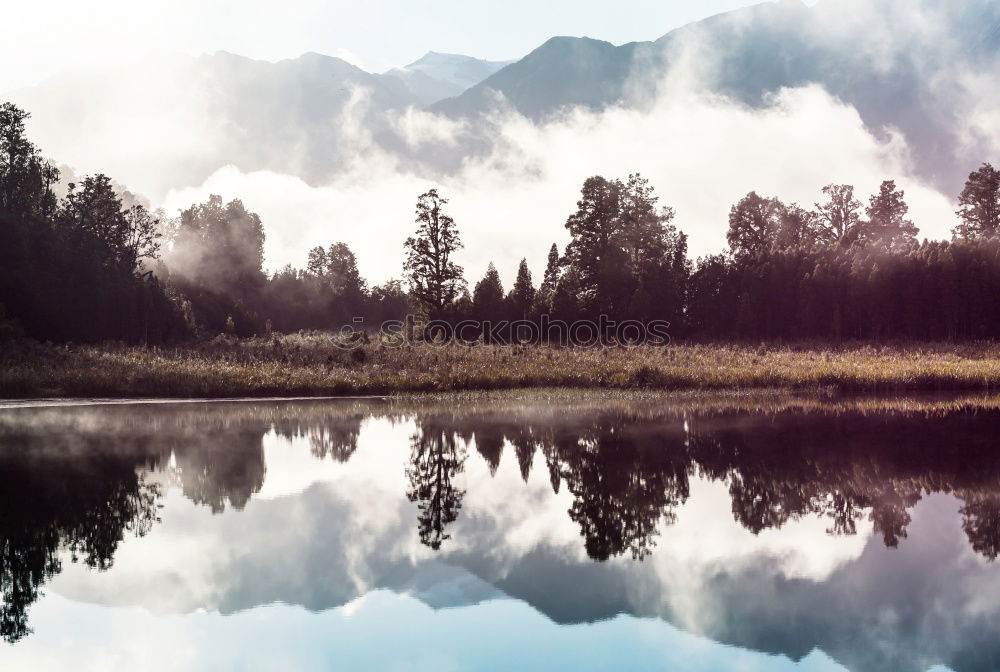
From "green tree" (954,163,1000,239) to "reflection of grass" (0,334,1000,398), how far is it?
115 ft

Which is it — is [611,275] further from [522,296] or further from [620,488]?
[620,488]

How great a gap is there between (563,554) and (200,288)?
71.1m

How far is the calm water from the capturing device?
6992mm

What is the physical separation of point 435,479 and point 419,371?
58.7 feet

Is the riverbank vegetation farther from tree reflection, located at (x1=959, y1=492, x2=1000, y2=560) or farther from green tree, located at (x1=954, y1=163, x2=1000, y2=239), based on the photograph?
tree reflection, located at (x1=959, y1=492, x2=1000, y2=560)

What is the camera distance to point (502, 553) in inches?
373

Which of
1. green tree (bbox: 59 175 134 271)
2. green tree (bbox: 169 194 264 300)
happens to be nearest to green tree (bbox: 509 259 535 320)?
green tree (bbox: 59 175 134 271)

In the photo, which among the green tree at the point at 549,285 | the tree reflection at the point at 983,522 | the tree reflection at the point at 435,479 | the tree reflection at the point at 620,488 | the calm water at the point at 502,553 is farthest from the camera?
the green tree at the point at 549,285

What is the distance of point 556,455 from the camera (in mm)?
15727

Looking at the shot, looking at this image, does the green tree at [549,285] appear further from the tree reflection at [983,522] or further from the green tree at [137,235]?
the tree reflection at [983,522]

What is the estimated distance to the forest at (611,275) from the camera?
46.5 m

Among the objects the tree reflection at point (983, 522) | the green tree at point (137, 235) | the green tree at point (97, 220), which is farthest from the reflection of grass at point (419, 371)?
the green tree at point (137, 235)

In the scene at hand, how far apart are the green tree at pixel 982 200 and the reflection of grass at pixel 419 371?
34.9 m

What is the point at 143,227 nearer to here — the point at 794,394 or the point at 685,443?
the point at 794,394
